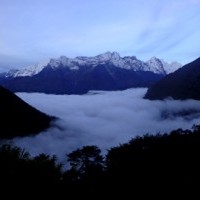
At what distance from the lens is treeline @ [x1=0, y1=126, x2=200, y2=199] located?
37.9 meters

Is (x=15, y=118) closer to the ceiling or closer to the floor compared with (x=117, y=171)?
closer to the ceiling

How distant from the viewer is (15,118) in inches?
7151

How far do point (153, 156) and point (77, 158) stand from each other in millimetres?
19105

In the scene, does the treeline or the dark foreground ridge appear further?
the dark foreground ridge

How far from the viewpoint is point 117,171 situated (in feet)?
232

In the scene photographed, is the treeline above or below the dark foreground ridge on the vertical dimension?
below

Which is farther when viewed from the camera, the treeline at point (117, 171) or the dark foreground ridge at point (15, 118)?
the dark foreground ridge at point (15, 118)

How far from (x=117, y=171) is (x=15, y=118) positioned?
11917 cm

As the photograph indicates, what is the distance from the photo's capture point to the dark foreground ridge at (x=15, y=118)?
Result: 175m

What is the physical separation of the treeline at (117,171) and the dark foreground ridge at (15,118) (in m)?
93.4

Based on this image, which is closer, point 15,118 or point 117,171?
point 117,171

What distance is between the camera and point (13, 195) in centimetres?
3434

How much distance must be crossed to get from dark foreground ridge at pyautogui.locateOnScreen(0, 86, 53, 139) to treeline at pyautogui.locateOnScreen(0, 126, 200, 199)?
93.4 m

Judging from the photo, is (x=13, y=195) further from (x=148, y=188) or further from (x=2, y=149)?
(x=148, y=188)
